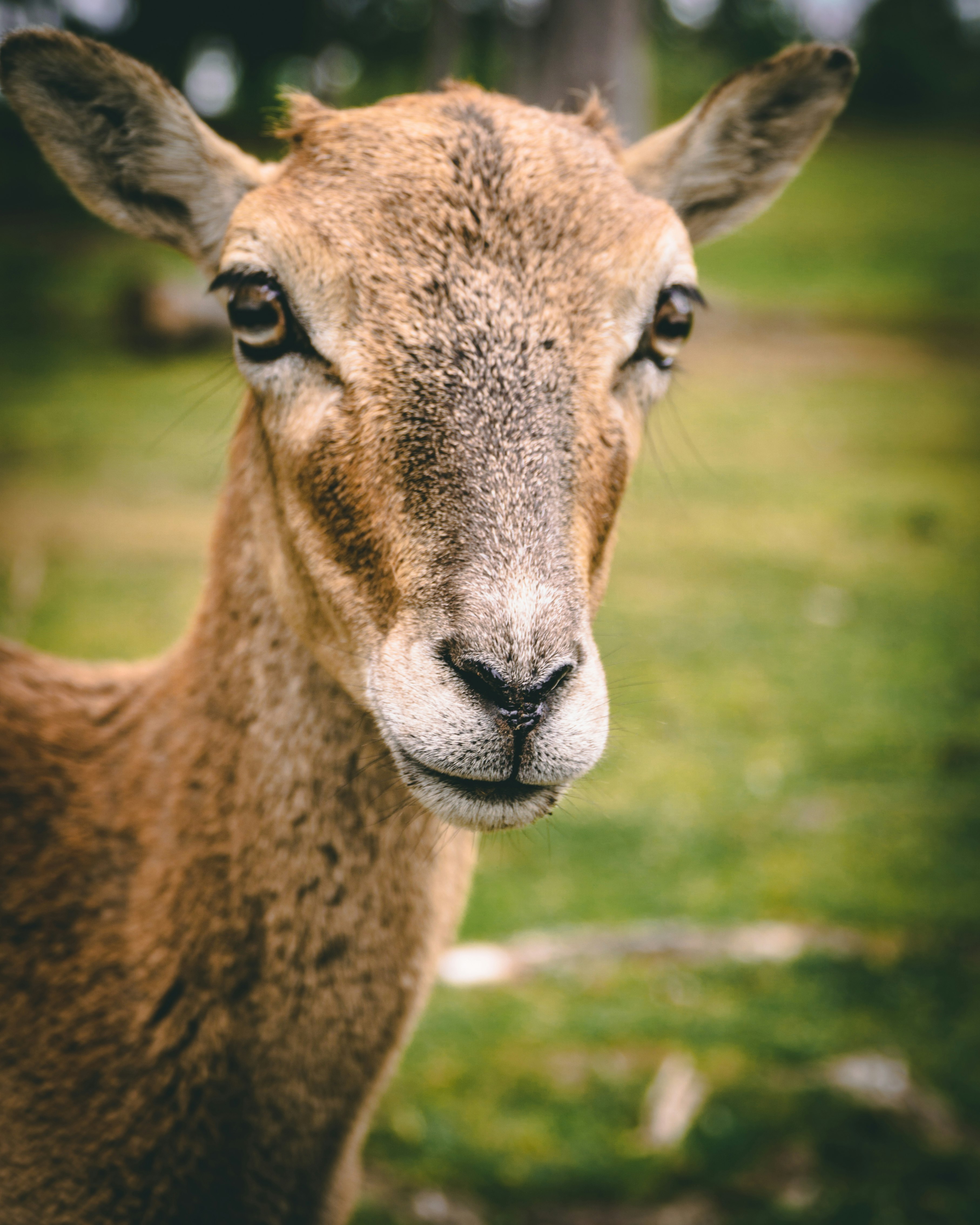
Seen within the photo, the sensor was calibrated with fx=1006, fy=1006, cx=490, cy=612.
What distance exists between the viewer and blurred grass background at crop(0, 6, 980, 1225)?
4.79 m

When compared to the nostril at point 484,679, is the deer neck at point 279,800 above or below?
below

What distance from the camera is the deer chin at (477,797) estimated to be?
93.7 inches

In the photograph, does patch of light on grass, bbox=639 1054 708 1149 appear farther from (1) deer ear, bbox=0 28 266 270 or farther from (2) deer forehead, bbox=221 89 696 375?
(1) deer ear, bbox=0 28 266 270

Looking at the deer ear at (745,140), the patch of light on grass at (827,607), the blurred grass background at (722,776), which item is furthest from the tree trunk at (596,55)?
the deer ear at (745,140)

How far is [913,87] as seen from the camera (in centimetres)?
4891

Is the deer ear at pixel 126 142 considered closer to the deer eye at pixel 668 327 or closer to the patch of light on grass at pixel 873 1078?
the deer eye at pixel 668 327

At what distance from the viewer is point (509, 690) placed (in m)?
2.20

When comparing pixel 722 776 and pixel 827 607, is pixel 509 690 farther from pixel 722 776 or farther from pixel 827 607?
pixel 827 607

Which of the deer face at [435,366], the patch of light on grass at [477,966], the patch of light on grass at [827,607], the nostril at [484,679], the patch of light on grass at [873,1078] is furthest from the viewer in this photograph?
the patch of light on grass at [827,607]

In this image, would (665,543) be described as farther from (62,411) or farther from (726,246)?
(726,246)

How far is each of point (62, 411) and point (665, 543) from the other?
10741mm

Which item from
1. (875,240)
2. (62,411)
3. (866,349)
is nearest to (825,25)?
(875,240)

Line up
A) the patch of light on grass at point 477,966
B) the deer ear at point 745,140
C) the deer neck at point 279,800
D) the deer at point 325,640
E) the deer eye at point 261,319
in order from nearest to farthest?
the deer at point 325,640, the deer eye at point 261,319, the deer neck at point 279,800, the deer ear at point 745,140, the patch of light on grass at point 477,966

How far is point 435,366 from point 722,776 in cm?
619
